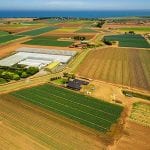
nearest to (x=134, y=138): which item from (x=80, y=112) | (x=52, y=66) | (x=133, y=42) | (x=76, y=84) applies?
(x=80, y=112)

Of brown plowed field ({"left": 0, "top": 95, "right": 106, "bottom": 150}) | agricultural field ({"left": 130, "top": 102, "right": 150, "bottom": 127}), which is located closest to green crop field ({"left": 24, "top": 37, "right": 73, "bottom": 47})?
agricultural field ({"left": 130, "top": 102, "right": 150, "bottom": 127})

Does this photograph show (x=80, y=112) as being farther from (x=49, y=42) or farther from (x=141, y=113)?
(x=49, y=42)

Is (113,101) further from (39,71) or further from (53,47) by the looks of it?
(53,47)

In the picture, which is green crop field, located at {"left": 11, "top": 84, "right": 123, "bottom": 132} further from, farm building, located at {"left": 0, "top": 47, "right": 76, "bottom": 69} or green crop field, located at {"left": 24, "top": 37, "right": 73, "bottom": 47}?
green crop field, located at {"left": 24, "top": 37, "right": 73, "bottom": 47}

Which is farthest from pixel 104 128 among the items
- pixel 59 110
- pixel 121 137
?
pixel 59 110

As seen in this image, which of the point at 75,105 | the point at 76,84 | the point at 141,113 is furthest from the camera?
the point at 76,84

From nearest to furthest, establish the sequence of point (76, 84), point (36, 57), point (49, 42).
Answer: point (76, 84) → point (36, 57) → point (49, 42)

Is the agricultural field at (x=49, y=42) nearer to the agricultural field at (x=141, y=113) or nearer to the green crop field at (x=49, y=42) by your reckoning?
the green crop field at (x=49, y=42)
